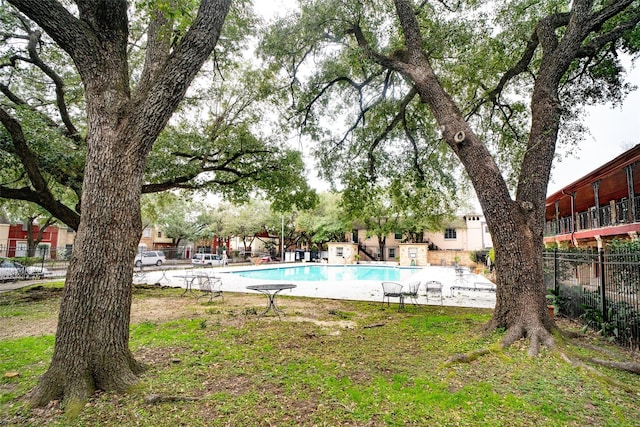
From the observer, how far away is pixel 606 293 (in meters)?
6.09

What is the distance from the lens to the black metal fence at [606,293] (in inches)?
205

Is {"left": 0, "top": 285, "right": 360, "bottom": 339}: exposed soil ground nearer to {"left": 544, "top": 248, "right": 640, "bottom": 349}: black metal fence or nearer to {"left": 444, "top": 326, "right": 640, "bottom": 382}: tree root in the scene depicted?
{"left": 444, "top": 326, "right": 640, "bottom": 382}: tree root

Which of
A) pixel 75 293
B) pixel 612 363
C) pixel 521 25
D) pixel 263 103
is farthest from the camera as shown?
pixel 263 103

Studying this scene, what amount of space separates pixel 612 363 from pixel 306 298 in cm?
813

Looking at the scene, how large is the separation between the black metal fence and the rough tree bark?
24.4ft

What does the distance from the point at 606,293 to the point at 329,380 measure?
237 inches

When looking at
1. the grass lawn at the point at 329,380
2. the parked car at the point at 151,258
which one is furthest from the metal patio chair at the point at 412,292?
the parked car at the point at 151,258

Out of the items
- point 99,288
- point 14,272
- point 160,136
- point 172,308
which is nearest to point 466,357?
point 99,288

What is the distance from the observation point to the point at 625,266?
5.48 metres

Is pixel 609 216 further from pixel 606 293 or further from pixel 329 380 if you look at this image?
pixel 329 380

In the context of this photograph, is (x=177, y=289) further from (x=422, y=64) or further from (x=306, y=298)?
(x=422, y=64)

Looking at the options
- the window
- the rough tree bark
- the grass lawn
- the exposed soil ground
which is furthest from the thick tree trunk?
the window

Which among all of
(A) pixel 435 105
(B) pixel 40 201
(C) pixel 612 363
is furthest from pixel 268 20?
(C) pixel 612 363

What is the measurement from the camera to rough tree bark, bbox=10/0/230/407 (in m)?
3.30
